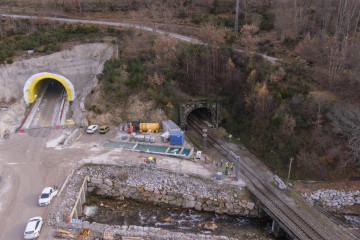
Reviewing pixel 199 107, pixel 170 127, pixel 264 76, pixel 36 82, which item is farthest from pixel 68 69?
pixel 264 76

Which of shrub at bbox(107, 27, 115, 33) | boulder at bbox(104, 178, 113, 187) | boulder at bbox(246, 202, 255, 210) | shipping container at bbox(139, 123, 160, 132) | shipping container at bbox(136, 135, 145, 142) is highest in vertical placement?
shrub at bbox(107, 27, 115, 33)

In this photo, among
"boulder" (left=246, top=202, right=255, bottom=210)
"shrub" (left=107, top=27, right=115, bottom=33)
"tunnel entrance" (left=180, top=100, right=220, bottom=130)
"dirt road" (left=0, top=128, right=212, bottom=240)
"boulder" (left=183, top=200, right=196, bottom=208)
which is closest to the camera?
"dirt road" (left=0, top=128, right=212, bottom=240)

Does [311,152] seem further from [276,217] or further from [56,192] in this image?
[56,192]

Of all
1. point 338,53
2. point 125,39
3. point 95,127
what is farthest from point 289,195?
point 125,39

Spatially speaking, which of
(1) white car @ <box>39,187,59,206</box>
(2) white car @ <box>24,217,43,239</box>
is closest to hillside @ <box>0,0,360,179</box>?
(1) white car @ <box>39,187,59,206</box>

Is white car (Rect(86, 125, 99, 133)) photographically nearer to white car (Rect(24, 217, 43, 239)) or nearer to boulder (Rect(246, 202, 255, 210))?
white car (Rect(24, 217, 43, 239))
